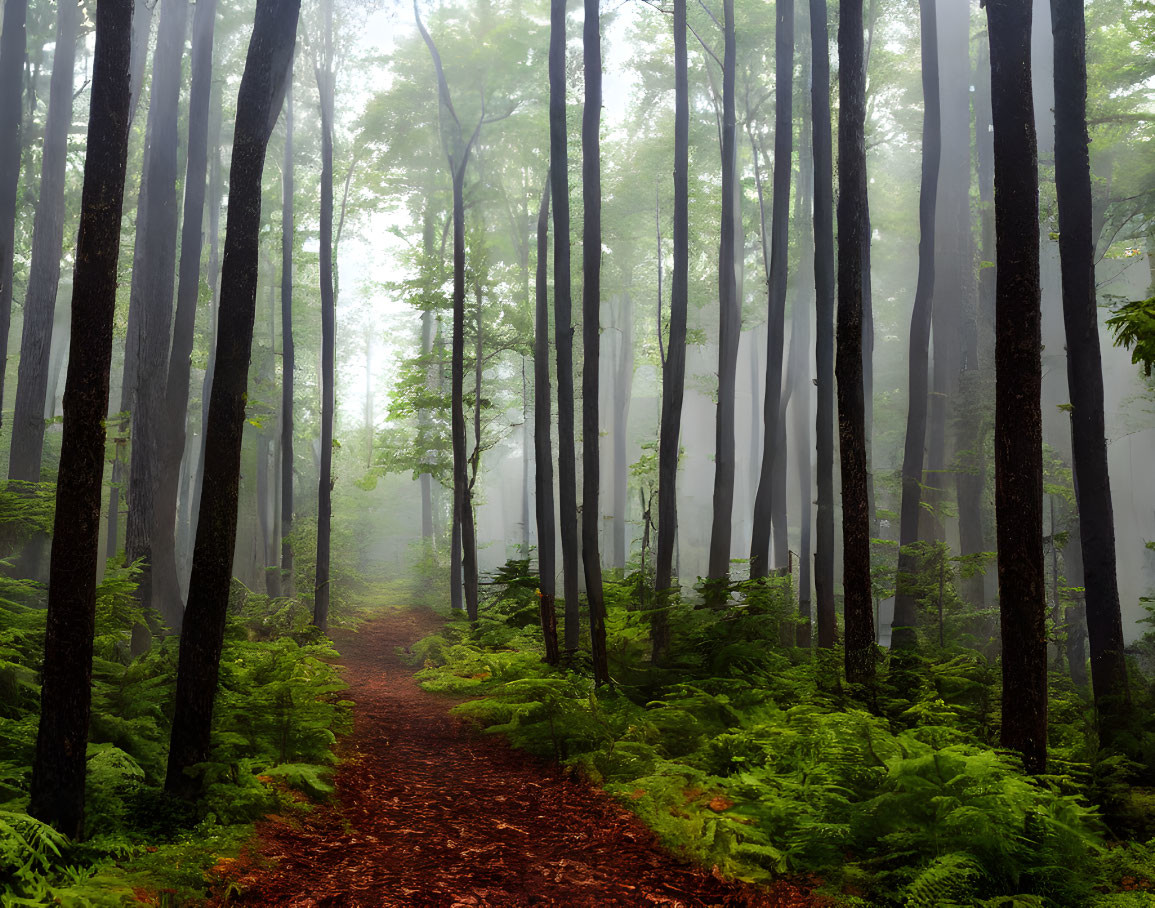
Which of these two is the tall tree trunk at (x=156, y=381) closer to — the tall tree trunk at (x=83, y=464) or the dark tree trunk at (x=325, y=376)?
the dark tree trunk at (x=325, y=376)

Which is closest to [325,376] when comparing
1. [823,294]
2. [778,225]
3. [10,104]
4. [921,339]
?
[10,104]

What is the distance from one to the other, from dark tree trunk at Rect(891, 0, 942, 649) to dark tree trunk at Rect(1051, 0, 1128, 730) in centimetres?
359

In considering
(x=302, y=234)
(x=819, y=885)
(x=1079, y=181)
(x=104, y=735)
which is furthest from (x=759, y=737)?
(x=302, y=234)

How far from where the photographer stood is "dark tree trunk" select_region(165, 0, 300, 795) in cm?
516

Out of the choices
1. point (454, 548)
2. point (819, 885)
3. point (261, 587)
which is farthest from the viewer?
point (261, 587)

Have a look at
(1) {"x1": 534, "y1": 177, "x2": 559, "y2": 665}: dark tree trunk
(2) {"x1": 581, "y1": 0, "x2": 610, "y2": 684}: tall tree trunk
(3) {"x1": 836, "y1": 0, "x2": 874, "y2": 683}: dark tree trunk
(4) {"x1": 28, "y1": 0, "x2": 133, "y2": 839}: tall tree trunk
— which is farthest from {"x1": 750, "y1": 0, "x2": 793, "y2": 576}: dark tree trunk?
(4) {"x1": 28, "y1": 0, "x2": 133, "y2": 839}: tall tree trunk

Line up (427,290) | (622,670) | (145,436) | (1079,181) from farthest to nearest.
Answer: (427,290) → (145,436) → (622,670) → (1079,181)

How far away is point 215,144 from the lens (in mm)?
21922

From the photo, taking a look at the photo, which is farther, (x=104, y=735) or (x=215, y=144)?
(x=215, y=144)

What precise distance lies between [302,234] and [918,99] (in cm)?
1952

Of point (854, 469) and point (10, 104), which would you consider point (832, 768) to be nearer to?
A: point (854, 469)

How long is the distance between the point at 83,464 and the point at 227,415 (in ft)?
3.88

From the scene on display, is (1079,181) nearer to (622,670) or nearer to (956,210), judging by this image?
(622,670)

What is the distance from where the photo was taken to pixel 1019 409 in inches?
218
